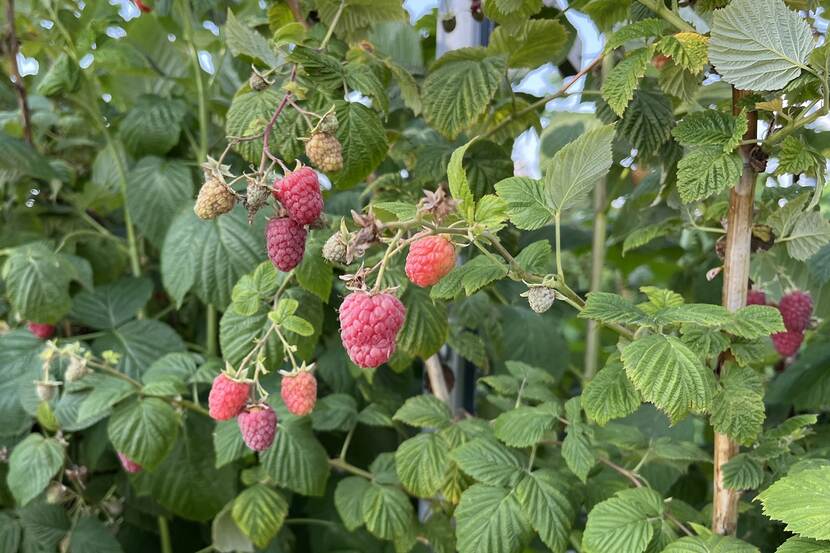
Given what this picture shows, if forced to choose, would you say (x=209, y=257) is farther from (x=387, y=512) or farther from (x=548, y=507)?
(x=548, y=507)

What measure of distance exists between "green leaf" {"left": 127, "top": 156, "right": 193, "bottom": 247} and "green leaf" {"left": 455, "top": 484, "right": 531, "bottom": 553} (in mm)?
628

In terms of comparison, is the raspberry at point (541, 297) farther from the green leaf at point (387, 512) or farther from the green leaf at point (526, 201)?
the green leaf at point (387, 512)

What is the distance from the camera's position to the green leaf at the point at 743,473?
71 cm

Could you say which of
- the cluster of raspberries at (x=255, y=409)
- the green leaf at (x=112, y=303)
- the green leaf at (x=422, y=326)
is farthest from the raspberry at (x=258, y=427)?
the green leaf at (x=112, y=303)

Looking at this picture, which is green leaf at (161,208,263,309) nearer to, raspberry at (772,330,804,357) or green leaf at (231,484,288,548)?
green leaf at (231,484,288,548)

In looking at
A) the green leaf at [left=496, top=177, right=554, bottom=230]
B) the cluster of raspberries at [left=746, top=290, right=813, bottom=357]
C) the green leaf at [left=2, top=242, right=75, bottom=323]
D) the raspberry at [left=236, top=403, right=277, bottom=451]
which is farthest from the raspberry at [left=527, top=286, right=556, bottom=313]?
the green leaf at [left=2, top=242, right=75, bottom=323]

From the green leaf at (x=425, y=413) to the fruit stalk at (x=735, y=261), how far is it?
317mm

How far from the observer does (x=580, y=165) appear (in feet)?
2.08

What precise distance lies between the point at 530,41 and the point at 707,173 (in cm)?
30

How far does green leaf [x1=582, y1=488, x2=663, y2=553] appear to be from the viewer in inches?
27.0

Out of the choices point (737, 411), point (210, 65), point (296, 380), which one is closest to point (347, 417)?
point (296, 380)

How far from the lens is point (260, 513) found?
0.99 m

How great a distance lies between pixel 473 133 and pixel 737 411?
495 millimetres

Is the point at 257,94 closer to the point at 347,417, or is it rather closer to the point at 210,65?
the point at 347,417
